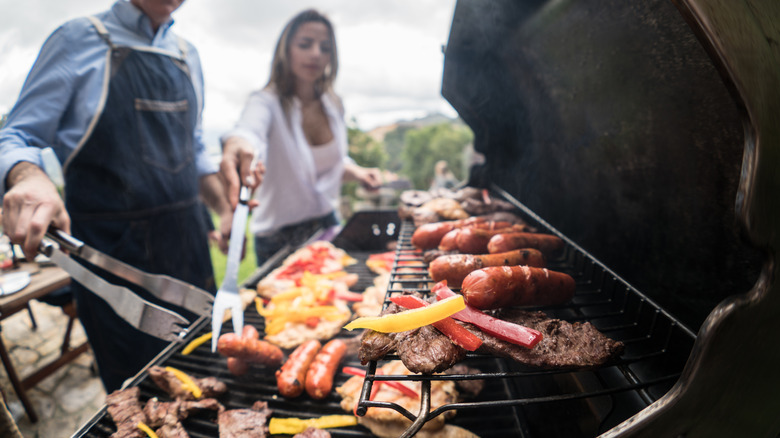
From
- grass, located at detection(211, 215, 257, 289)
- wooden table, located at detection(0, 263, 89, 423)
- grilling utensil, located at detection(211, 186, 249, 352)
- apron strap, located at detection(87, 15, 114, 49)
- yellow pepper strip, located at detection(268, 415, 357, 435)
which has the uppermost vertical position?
apron strap, located at detection(87, 15, 114, 49)

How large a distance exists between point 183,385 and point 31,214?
123 cm

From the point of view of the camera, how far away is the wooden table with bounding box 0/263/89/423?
398cm

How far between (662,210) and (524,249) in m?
0.71

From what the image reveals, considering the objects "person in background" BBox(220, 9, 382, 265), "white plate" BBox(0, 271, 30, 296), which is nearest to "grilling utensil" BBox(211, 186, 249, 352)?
"person in background" BBox(220, 9, 382, 265)

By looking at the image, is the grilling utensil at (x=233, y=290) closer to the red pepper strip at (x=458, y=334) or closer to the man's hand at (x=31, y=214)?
the man's hand at (x=31, y=214)

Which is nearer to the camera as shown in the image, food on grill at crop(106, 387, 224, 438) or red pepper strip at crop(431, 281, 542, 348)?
red pepper strip at crop(431, 281, 542, 348)

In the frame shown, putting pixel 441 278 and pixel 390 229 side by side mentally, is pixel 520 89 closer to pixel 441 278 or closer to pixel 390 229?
pixel 441 278

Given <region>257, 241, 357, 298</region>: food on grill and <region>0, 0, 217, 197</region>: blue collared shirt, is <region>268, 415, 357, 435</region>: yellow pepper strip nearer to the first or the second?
<region>257, 241, 357, 298</region>: food on grill

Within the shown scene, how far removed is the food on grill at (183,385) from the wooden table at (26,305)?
3.58 meters

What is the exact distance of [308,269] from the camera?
12.0 feet

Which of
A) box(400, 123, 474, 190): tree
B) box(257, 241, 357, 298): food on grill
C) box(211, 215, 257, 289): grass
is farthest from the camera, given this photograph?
box(400, 123, 474, 190): tree

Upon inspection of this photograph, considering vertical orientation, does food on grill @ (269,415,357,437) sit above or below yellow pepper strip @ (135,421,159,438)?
below

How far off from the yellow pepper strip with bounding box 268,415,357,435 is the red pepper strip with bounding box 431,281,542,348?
949 millimetres

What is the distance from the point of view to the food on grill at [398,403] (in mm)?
1769
